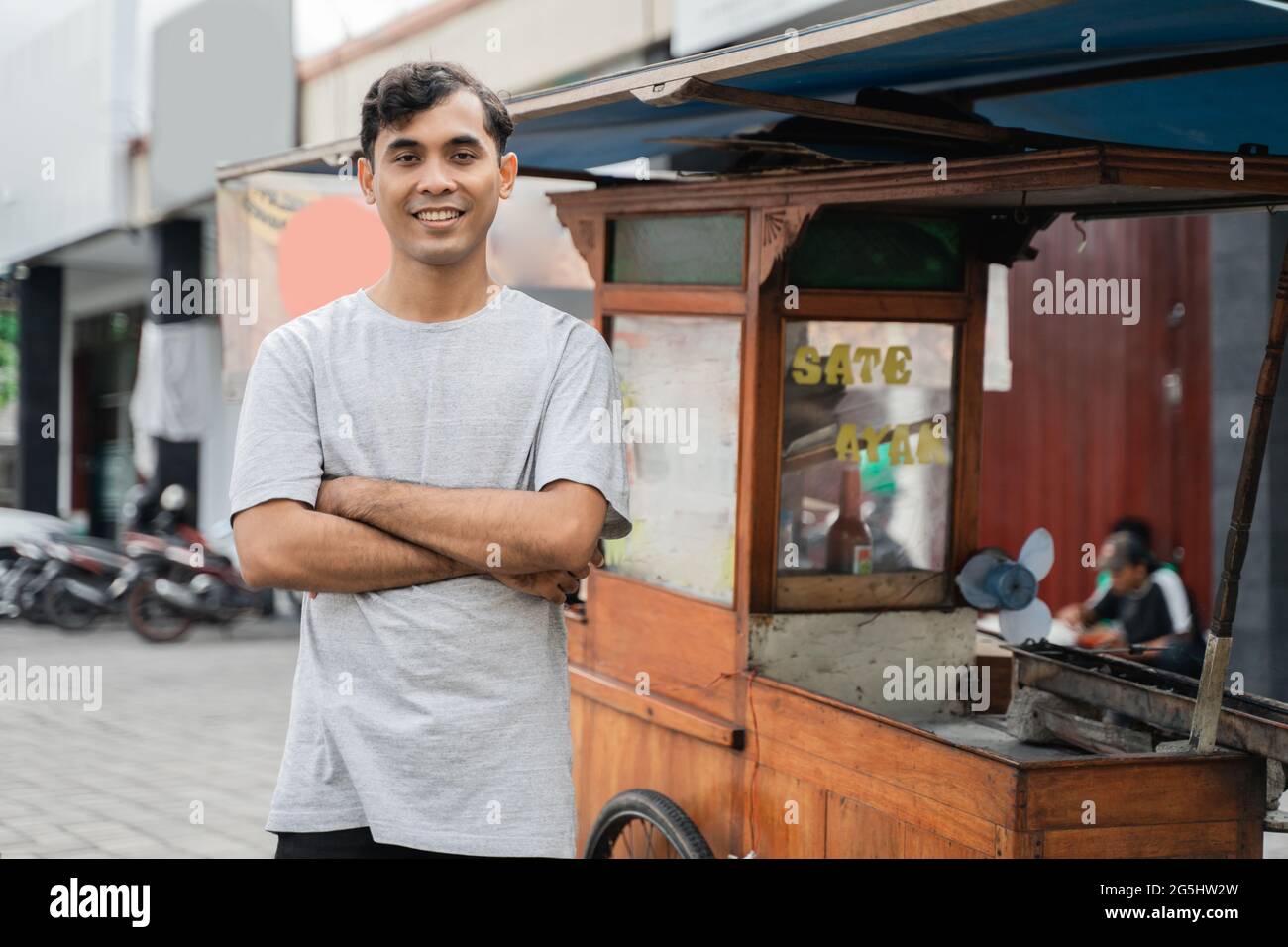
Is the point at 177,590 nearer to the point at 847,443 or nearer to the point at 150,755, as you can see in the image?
the point at 150,755

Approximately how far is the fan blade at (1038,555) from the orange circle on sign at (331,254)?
3.70 meters

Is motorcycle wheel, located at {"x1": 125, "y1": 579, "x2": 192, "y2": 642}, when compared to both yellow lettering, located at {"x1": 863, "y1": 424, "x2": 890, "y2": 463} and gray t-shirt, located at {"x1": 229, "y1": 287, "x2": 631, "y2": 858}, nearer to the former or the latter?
yellow lettering, located at {"x1": 863, "y1": 424, "x2": 890, "y2": 463}

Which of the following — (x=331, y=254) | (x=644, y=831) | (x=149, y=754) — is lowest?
(x=149, y=754)

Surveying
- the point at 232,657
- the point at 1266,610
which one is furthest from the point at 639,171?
the point at 232,657

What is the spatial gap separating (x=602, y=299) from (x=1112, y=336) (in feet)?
20.0

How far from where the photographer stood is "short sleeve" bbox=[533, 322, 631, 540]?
90.1 inches

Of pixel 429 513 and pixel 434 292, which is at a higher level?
pixel 434 292

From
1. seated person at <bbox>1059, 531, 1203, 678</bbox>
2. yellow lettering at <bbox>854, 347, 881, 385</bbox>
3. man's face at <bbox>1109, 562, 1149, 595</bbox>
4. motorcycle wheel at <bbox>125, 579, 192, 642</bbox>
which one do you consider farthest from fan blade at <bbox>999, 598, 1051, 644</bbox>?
motorcycle wheel at <bbox>125, 579, 192, 642</bbox>

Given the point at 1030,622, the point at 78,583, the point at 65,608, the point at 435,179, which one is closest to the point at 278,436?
the point at 435,179

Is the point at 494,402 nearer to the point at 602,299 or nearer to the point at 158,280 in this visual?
the point at 602,299

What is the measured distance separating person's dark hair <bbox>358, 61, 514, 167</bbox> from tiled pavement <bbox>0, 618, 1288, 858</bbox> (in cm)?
385

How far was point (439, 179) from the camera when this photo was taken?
7.50 feet

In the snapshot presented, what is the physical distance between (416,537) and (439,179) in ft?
1.80

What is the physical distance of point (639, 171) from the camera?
510 cm
